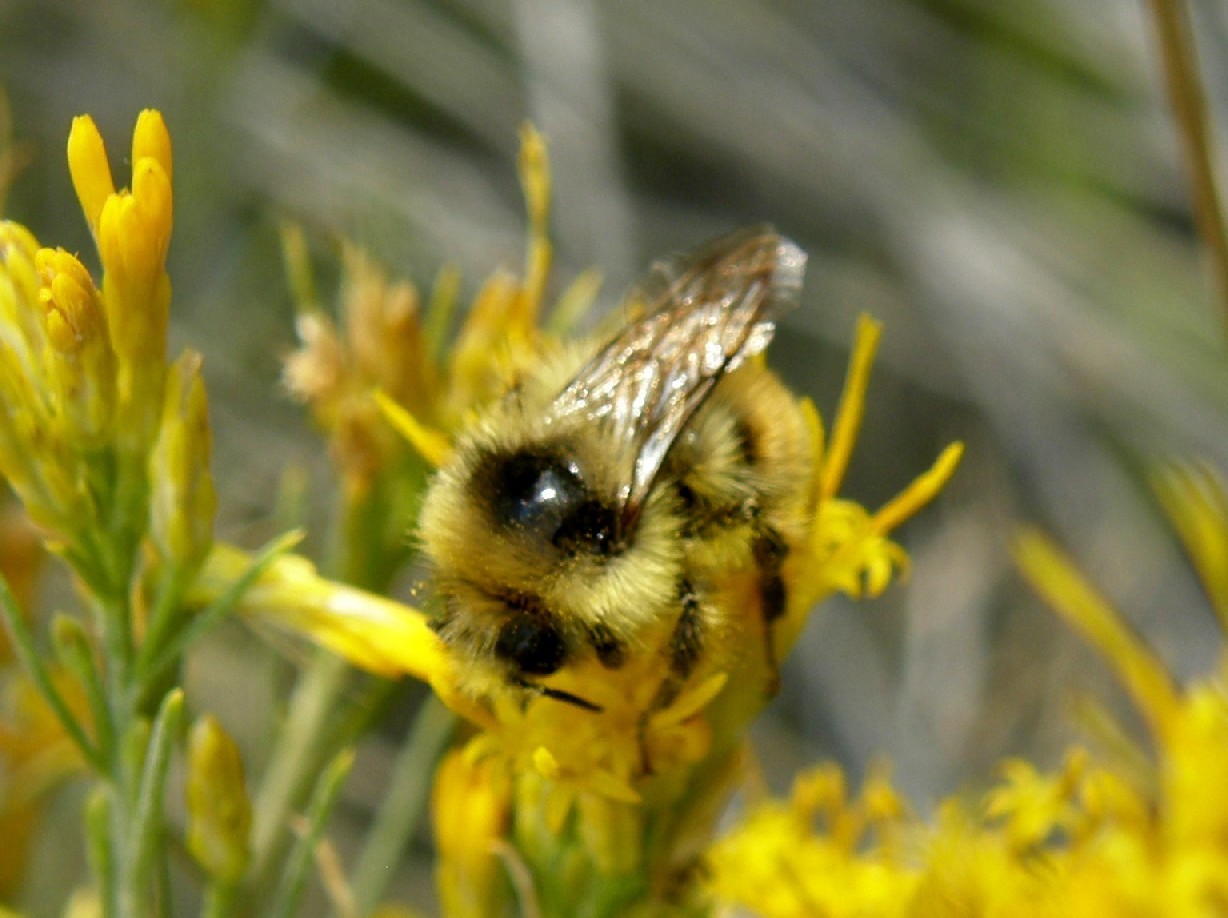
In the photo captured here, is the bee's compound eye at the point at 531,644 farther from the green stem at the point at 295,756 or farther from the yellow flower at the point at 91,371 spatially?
the green stem at the point at 295,756

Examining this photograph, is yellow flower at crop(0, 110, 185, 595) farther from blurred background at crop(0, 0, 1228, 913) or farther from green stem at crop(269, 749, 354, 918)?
blurred background at crop(0, 0, 1228, 913)

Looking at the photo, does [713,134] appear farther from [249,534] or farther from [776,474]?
[776,474]

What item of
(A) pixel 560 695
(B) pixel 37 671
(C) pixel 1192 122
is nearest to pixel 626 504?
(A) pixel 560 695

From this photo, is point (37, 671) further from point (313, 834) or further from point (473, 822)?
point (473, 822)

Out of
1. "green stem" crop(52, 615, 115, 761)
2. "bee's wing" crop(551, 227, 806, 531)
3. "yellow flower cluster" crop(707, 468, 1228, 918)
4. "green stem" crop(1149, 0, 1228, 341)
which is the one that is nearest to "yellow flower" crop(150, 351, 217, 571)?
"green stem" crop(52, 615, 115, 761)

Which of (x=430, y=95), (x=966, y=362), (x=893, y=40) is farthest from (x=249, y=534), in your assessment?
(x=893, y=40)

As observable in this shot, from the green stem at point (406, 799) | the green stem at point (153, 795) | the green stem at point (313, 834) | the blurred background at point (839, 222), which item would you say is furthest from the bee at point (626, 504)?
the blurred background at point (839, 222)
